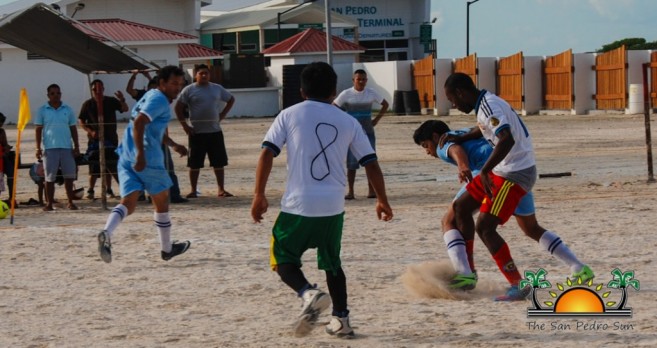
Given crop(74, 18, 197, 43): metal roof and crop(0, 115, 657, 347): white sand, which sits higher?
crop(74, 18, 197, 43): metal roof

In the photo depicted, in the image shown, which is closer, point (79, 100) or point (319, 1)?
point (79, 100)

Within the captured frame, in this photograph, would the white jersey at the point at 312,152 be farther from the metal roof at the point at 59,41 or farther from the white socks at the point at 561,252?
the metal roof at the point at 59,41

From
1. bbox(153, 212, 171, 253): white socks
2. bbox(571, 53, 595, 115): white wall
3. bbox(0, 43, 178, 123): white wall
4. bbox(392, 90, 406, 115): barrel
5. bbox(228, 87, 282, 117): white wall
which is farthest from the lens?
bbox(228, 87, 282, 117): white wall

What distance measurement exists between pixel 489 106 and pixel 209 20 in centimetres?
6393

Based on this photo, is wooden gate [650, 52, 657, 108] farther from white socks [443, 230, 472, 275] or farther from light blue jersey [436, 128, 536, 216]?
white socks [443, 230, 472, 275]

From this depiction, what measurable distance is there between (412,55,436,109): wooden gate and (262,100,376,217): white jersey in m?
40.2

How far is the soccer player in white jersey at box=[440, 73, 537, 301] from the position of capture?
323 inches

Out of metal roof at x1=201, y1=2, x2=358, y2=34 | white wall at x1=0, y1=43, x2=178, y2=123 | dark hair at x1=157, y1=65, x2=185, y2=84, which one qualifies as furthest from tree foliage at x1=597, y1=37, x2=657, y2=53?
dark hair at x1=157, y1=65, x2=185, y2=84

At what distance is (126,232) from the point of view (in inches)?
522

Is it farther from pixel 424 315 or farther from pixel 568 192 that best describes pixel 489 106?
pixel 568 192

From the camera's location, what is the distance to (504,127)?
816 cm

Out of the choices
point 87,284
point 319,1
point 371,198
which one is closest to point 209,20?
point 319,1

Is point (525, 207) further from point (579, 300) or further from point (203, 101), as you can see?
point (203, 101)

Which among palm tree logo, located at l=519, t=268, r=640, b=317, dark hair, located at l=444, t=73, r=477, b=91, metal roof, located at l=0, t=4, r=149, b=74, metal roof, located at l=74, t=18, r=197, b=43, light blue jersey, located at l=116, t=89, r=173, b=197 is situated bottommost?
palm tree logo, located at l=519, t=268, r=640, b=317
